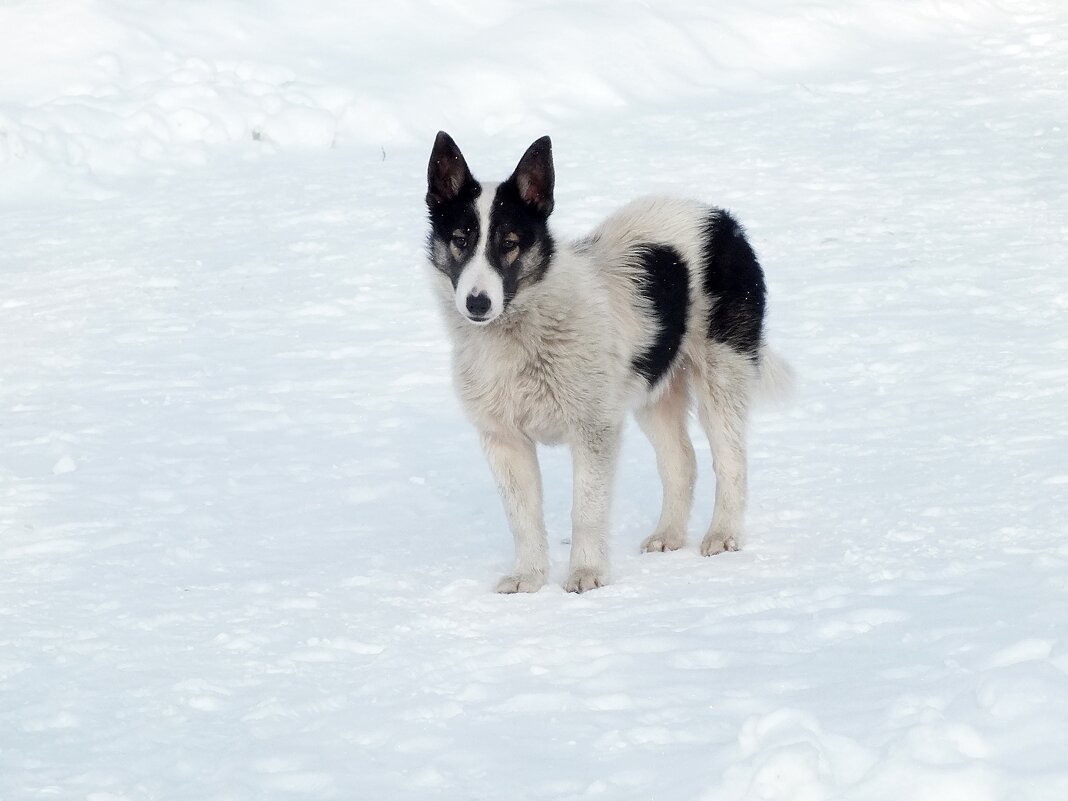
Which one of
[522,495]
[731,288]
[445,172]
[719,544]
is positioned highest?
[445,172]

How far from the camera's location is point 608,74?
1428 cm

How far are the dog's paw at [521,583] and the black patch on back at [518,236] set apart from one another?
39.5 inches

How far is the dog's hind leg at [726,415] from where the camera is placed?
18.5 ft

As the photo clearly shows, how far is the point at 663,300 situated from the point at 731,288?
15.6 inches

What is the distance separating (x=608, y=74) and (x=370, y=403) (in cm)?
778

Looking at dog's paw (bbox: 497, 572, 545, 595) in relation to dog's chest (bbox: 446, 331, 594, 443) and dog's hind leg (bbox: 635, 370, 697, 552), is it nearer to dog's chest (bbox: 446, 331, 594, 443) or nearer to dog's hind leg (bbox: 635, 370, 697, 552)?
dog's chest (bbox: 446, 331, 594, 443)

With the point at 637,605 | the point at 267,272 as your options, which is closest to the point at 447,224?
the point at 637,605

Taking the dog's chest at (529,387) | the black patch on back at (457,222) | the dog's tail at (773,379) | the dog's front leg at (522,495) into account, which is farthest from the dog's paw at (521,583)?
the dog's tail at (773,379)

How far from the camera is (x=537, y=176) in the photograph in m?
5.19

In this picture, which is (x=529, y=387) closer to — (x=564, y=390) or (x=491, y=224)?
(x=564, y=390)

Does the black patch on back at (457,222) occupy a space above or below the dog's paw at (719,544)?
above

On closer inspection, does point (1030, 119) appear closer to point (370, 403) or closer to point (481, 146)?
point (481, 146)

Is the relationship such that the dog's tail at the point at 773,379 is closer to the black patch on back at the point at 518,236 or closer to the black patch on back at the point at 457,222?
the black patch on back at the point at 518,236

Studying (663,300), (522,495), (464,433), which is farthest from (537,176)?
(464,433)
